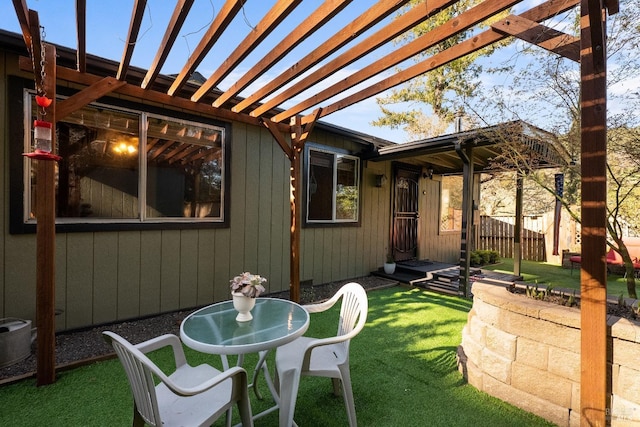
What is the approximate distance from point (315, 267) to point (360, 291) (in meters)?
3.24

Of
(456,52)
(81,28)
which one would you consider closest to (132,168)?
(81,28)

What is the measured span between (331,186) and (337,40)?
350 cm

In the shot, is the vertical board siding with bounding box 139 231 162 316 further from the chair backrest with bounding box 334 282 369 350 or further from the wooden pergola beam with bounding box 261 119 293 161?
the chair backrest with bounding box 334 282 369 350

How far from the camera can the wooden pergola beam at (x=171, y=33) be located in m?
1.87

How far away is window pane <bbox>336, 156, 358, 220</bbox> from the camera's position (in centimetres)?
575

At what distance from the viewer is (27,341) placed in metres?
2.63

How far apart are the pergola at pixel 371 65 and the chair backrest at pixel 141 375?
1.59m

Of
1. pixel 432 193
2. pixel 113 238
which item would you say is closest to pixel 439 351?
pixel 113 238

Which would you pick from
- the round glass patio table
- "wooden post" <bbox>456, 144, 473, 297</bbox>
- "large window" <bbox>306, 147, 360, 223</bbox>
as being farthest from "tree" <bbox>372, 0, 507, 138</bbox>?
the round glass patio table

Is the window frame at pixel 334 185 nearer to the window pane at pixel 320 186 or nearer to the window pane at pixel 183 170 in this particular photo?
the window pane at pixel 320 186

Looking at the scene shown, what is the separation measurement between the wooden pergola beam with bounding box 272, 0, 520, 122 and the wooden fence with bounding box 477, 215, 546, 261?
799 centimetres

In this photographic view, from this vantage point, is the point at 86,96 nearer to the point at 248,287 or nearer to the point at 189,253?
the point at 189,253

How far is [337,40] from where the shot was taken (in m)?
2.19

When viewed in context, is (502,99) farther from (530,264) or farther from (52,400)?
(530,264)
